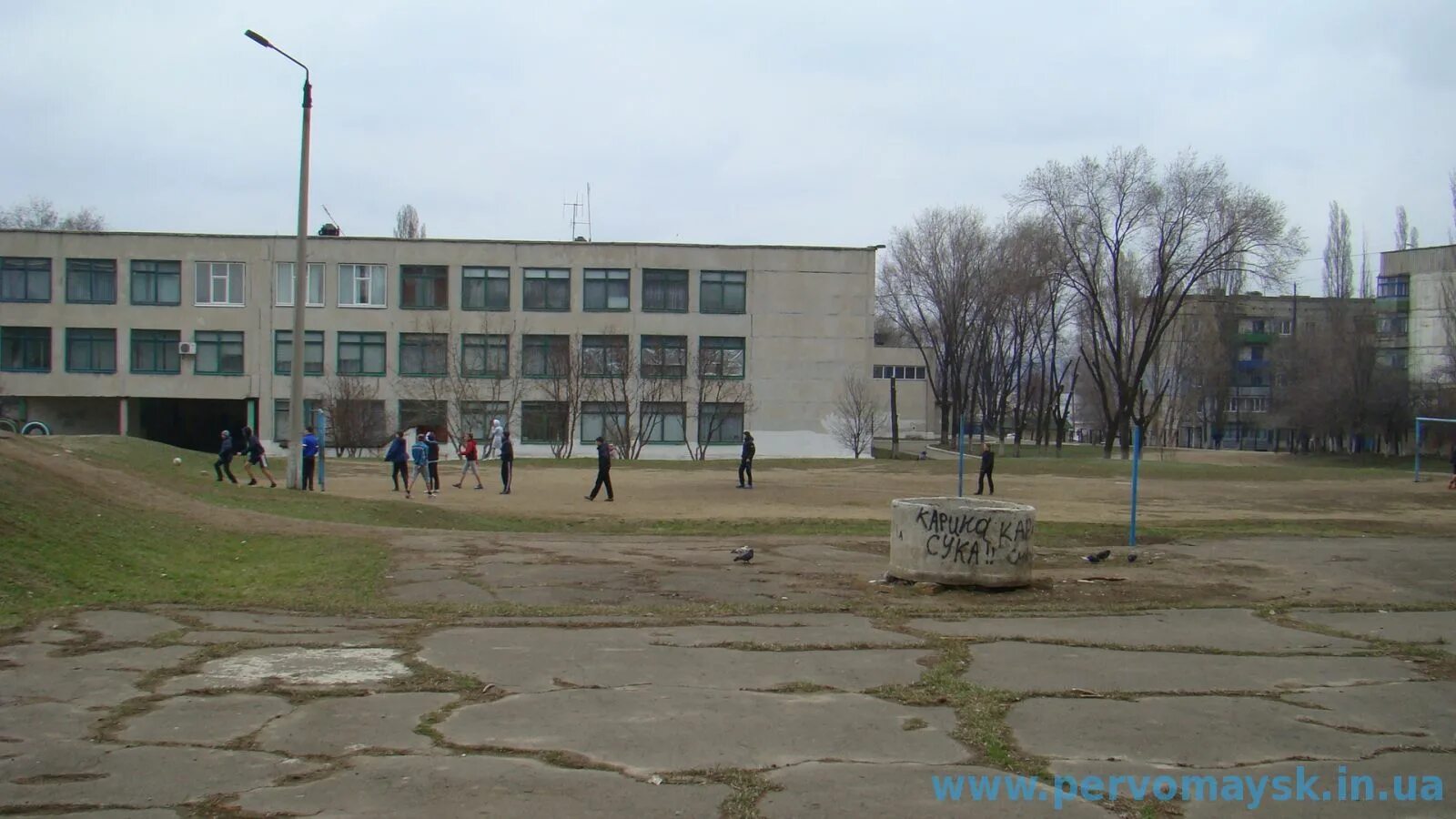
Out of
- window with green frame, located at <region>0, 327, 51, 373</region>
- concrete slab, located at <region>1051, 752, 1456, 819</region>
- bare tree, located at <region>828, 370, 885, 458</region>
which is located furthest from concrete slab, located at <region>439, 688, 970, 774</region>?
window with green frame, located at <region>0, 327, 51, 373</region>

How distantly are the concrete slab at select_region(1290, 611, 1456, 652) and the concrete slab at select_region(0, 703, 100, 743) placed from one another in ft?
34.6

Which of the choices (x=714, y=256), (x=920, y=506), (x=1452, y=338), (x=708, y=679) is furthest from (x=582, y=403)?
(x=1452, y=338)

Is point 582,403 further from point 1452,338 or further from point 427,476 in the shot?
point 1452,338

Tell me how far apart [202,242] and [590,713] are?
6111 cm

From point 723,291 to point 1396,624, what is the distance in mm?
53495

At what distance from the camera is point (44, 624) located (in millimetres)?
9000

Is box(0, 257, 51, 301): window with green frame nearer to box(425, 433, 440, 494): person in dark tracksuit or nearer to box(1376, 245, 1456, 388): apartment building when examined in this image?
box(425, 433, 440, 494): person in dark tracksuit

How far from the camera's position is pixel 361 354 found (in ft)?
199

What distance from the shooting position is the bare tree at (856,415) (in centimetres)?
6172

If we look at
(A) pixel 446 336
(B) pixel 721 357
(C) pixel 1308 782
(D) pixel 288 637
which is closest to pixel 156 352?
(A) pixel 446 336

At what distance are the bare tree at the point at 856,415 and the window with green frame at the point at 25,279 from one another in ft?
145

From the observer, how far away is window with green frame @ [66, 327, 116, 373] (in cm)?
5900

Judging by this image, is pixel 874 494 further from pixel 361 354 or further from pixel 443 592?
pixel 361 354

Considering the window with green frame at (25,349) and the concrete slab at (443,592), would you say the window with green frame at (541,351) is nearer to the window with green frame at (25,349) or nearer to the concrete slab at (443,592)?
the window with green frame at (25,349)
